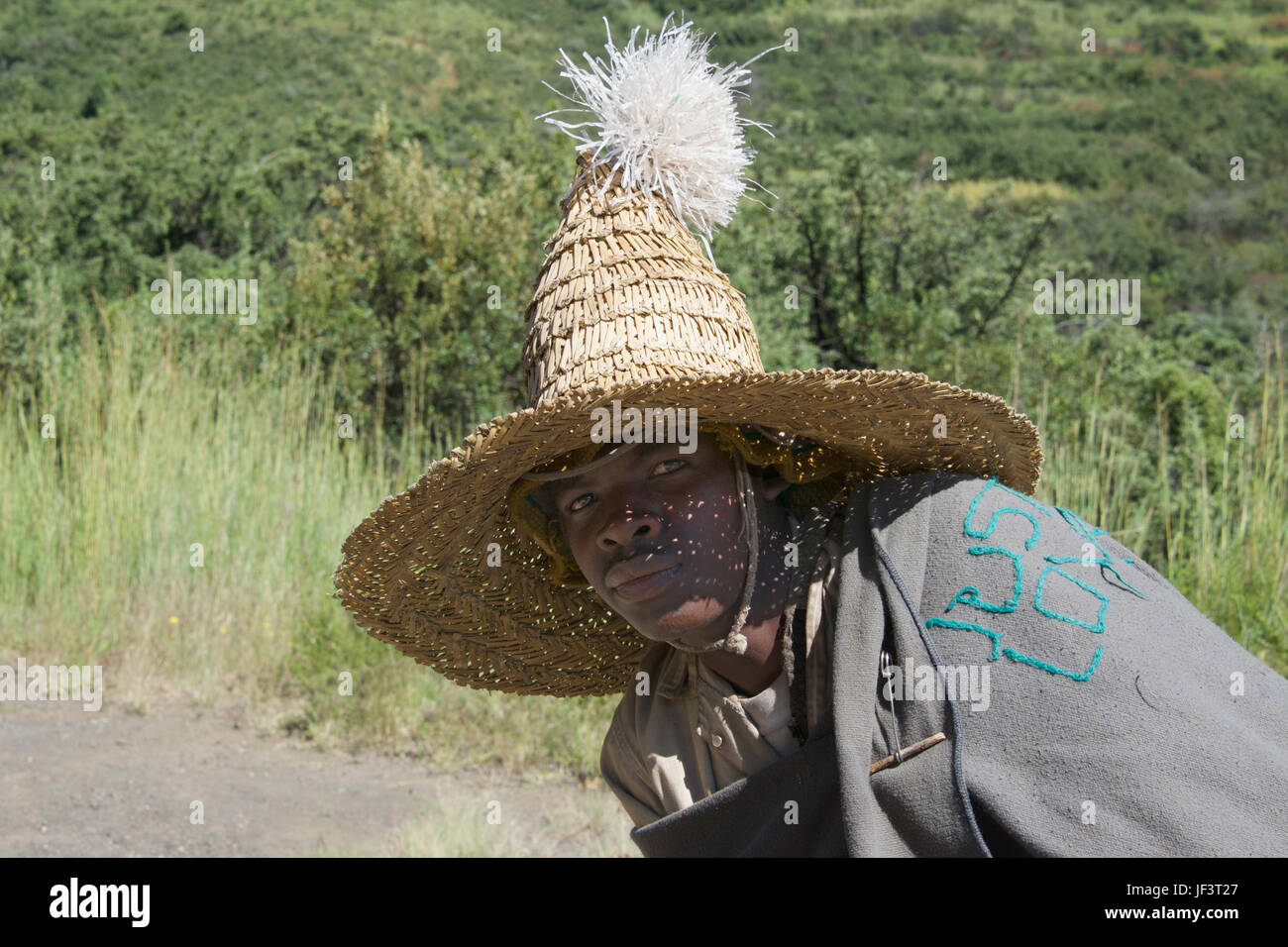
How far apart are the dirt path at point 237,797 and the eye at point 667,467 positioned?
2316mm

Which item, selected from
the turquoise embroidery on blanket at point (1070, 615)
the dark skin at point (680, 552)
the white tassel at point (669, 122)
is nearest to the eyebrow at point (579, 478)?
the dark skin at point (680, 552)

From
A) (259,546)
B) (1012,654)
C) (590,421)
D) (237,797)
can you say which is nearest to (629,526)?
(590,421)

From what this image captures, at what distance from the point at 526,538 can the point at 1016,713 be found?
3.60 ft

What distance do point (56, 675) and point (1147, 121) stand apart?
3792cm

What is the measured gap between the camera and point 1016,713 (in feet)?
5.82

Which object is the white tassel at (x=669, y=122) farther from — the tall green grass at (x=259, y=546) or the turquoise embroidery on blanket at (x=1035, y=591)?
the tall green grass at (x=259, y=546)

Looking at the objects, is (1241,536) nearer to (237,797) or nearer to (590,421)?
(590,421)

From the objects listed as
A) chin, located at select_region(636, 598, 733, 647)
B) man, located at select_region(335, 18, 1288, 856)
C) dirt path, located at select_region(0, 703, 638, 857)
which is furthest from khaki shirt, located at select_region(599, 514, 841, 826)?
dirt path, located at select_region(0, 703, 638, 857)

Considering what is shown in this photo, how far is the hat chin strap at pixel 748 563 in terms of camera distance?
6.87ft

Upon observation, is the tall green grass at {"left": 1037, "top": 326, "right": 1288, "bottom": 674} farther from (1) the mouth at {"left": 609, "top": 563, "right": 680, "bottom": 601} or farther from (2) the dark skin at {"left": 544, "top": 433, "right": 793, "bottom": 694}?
(1) the mouth at {"left": 609, "top": 563, "right": 680, "bottom": 601}

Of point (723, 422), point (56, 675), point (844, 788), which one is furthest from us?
point (56, 675)
